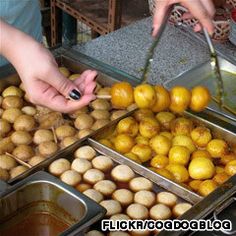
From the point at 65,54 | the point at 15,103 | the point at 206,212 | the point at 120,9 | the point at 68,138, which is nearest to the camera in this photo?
the point at 206,212

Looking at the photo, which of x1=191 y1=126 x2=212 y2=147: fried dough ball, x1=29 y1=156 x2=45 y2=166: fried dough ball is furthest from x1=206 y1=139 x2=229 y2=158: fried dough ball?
x1=29 y1=156 x2=45 y2=166: fried dough ball

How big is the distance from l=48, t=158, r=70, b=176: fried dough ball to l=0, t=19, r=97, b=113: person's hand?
211 mm

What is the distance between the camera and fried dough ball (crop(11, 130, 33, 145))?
1641mm

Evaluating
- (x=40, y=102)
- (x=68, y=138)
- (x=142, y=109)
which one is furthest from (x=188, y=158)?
(x=40, y=102)

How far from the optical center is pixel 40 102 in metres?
1.37

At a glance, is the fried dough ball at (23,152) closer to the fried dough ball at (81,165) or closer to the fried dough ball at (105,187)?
the fried dough ball at (81,165)

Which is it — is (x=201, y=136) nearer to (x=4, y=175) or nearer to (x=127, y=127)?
(x=127, y=127)

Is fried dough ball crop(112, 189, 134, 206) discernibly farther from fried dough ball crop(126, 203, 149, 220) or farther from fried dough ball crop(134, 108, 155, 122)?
fried dough ball crop(134, 108, 155, 122)

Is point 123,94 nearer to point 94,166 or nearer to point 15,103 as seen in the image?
point 94,166

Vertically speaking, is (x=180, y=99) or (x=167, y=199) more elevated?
(x=180, y=99)

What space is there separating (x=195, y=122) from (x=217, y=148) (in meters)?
0.17

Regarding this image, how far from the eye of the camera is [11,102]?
180 cm

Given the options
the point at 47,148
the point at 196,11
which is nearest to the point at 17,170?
the point at 47,148

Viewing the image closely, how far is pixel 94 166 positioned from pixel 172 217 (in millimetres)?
310
